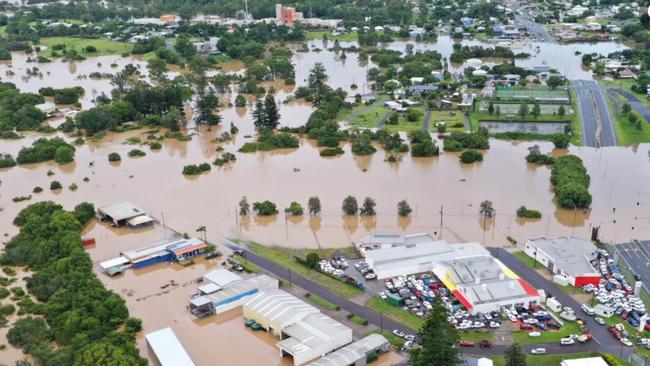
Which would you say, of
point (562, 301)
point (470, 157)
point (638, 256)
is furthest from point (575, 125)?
point (562, 301)

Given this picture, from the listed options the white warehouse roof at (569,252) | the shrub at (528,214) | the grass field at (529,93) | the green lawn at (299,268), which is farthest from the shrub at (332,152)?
the grass field at (529,93)

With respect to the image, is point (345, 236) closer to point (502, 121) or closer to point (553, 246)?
point (553, 246)

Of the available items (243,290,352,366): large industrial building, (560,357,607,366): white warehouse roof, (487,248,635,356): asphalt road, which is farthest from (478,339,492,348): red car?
(243,290,352,366): large industrial building

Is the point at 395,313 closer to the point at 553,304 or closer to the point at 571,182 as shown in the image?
the point at 553,304

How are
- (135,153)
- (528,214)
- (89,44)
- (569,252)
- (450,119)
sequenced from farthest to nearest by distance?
(89,44), (450,119), (135,153), (528,214), (569,252)

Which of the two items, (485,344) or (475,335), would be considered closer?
(485,344)

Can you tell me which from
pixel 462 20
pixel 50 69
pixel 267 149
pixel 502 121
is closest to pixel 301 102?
pixel 267 149
